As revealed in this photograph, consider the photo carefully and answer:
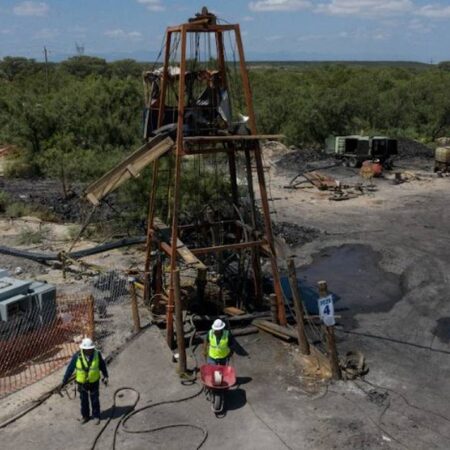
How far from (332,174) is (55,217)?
64.4 feet

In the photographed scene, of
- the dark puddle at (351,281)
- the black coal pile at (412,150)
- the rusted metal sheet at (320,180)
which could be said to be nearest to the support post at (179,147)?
the dark puddle at (351,281)

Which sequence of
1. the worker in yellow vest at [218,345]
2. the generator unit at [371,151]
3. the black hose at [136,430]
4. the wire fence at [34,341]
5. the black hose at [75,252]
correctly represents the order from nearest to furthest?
the black hose at [136,430], the worker in yellow vest at [218,345], the wire fence at [34,341], the black hose at [75,252], the generator unit at [371,151]

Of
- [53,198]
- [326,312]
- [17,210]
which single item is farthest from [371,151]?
[326,312]

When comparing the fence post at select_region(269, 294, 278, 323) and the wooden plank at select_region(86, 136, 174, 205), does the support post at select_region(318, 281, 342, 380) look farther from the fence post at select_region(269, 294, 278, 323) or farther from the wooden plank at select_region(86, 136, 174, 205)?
the wooden plank at select_region(86, 136, 174, 205)

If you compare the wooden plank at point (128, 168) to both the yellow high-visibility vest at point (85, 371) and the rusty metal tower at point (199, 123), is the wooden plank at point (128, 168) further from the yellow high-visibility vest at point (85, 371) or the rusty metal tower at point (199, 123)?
the yellow high-visibility vest at point (85, 371)

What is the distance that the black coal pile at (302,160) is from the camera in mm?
42812

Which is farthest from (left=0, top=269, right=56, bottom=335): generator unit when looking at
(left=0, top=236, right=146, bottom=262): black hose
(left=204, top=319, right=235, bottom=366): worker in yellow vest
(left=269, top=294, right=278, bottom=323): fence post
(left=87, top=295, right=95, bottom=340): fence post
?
(left=0, top=236, right=146, bottom=262): black hose

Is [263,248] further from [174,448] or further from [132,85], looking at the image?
[132,85]

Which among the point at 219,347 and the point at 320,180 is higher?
the point at 219,347

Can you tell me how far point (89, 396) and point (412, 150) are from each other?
42.0 m

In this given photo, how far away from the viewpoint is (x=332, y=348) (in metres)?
12.3

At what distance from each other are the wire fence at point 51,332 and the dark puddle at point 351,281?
526 centimetres

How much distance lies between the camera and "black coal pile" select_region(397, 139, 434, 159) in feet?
155

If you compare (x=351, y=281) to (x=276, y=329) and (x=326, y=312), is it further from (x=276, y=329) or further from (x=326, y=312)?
(x=326, y=312)
